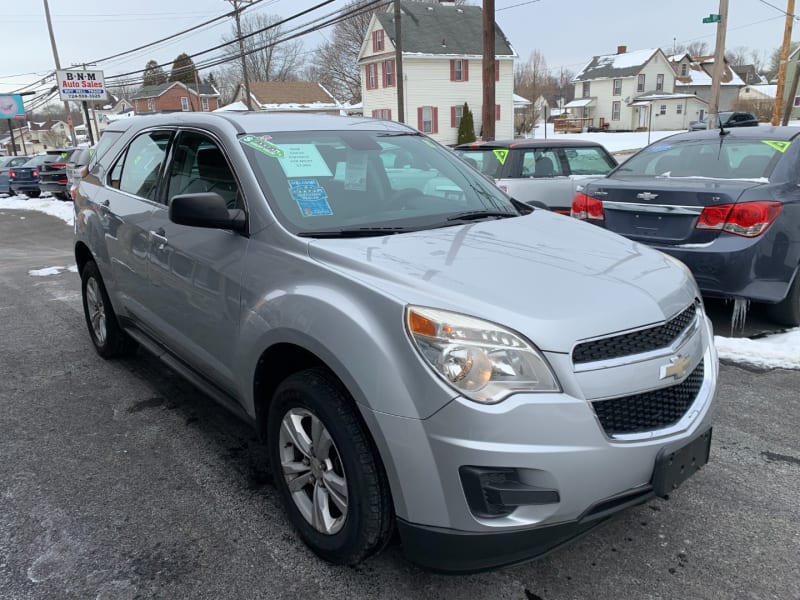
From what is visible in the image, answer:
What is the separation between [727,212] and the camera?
4730 millimetres

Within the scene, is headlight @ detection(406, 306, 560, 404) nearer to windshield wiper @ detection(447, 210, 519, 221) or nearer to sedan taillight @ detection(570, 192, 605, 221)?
windshield wiper @ detection(447, 210, 519, 221)

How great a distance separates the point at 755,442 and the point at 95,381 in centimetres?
432

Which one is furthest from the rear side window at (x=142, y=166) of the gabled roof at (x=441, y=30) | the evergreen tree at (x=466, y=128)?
the gabled roof at (x=441, y=30)

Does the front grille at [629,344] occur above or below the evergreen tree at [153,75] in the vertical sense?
below

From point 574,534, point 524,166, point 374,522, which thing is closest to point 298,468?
point 374,522

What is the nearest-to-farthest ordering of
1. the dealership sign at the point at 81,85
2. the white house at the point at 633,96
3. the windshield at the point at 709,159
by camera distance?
the windshield at the point at 709,159 → the dealership sign at the point at 81,85 → the white house at the point at 633,96

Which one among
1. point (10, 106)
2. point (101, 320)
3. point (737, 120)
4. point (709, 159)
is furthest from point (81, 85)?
point (709, 159)

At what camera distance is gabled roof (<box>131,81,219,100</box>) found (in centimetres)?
6184

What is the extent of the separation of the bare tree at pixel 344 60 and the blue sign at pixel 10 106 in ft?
83.3

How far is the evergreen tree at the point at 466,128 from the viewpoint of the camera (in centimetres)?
3688

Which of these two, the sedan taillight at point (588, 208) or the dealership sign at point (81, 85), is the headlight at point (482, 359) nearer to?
the sedan taillight at point (588, 208)

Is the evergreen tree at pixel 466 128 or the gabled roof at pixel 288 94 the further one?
the gabled roof at pixel 288 94

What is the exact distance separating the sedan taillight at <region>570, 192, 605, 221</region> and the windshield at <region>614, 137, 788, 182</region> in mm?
569

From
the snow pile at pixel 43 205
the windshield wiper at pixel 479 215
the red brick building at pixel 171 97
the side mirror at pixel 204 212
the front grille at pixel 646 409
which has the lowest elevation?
the snow pile at pixel 43 205
